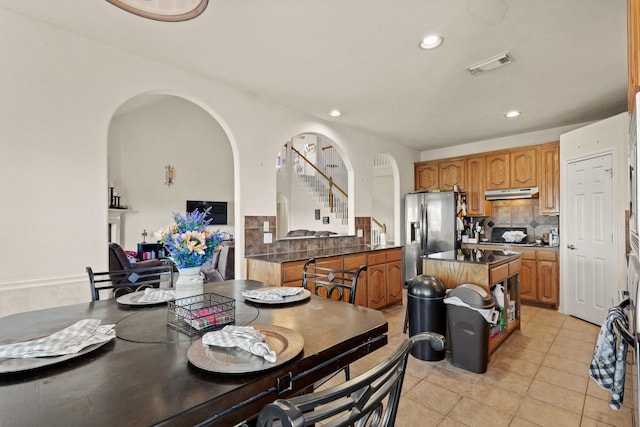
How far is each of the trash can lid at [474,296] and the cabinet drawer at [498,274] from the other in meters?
0.21

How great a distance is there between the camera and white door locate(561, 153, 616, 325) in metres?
3.49

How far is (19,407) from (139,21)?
240cm

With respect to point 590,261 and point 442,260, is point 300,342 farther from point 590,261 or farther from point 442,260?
point 590,261

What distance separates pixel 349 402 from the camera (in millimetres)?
580

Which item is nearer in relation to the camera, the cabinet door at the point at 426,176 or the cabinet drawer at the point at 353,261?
the cabinet drawer at the point at 353,261

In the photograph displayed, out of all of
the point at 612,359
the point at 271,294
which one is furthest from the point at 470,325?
the point at 271,294

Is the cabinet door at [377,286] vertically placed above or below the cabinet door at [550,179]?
below

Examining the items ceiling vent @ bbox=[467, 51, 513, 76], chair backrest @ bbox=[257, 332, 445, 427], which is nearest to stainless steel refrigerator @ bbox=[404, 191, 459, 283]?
ceiling vent @ bbox=[467, 51, 513, 76]

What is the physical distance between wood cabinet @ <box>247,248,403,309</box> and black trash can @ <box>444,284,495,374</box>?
49.5 inches

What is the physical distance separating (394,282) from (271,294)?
305cm

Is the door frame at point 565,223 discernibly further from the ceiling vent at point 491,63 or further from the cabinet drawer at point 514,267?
the ceiling vent at point 491,63

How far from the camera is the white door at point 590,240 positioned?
3486mm

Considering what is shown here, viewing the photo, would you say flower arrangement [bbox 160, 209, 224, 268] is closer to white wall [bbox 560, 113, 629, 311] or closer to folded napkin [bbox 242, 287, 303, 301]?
folded napkin [bbox 242, 287, 303, 301]

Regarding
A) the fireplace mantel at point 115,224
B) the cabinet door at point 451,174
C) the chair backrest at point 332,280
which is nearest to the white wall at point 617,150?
the cabinet door at point 451,174
